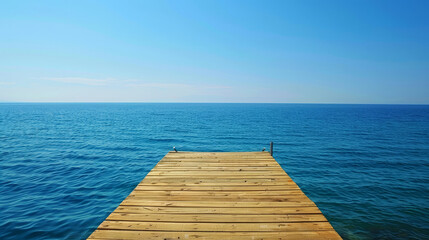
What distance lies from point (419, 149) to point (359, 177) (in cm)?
1680

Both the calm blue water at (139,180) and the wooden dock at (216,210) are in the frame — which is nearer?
the wooden dock at (216,210)

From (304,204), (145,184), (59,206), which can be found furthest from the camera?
(59,206)

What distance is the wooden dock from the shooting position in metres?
4.23

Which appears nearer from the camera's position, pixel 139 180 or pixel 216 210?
pixel 216 210

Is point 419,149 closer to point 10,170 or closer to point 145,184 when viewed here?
point 145,184

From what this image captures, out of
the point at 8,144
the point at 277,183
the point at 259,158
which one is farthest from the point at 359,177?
the point at 8,144

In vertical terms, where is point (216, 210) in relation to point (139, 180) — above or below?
above

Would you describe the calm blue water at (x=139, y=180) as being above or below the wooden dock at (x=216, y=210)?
below

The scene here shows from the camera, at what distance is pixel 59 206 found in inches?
380

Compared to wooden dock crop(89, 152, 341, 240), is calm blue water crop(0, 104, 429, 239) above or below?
below

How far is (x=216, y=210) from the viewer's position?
5145 millimetres

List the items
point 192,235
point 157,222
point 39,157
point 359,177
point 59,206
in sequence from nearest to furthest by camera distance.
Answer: point 192,235 < point 157,222 < point 59,206 < point 359,177 < point 39,157

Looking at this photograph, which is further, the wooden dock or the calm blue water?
the calm blue water

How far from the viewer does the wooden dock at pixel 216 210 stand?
4234 millimetres
